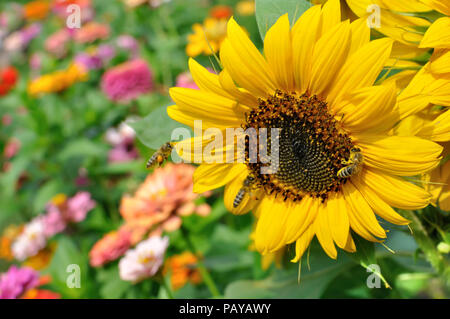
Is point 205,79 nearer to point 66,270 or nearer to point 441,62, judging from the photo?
point 441,62

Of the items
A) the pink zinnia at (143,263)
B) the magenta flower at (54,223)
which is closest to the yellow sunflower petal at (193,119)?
the pink zinnia at (143,263)

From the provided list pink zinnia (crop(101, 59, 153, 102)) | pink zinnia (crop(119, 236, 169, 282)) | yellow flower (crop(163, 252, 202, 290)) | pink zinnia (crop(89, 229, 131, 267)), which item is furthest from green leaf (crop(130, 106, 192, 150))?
pink zinnia (crop(101, 59, 153, 102))

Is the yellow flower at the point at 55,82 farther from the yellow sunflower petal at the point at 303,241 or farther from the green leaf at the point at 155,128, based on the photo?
the yellow sunflower petal at the point at 303,241

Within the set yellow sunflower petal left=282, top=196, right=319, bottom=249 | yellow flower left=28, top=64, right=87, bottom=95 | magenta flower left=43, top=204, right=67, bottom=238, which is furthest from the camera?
yellow flower left=28, top=64, right=87, bottom=95

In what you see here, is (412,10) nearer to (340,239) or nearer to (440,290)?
(340,239)

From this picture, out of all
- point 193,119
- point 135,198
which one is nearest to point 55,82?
point 135,198

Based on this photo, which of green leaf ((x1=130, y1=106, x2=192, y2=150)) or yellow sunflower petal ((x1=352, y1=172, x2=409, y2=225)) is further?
green leaf ((x1=130, y1=106, x2=192, y2=150))

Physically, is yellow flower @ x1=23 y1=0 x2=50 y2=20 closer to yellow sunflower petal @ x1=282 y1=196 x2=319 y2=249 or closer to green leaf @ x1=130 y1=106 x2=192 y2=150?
green leaf @ x1=130 y1=106 x2=192 y2=150
